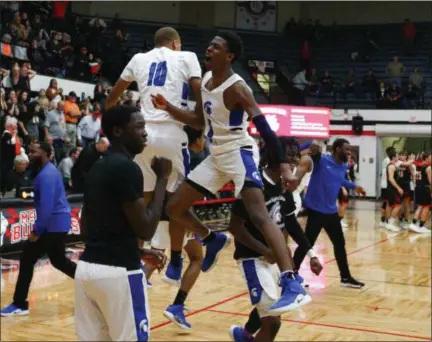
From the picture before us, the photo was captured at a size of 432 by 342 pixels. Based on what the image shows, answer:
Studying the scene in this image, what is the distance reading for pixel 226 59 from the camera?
4.12 metres

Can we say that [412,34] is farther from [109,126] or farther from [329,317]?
[109,126]

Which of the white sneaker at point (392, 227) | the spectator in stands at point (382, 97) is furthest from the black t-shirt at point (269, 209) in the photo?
the white sneaker at point (392, 227)

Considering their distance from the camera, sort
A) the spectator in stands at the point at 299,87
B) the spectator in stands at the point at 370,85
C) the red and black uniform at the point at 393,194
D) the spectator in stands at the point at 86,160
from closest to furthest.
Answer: the spectator in stands at the point at 86,160
the spectator in stands at the point at 370,85
the red and black uniform at the point at 393,194
the spectator in stands at the point at 299,87

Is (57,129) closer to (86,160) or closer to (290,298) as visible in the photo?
(86,160)

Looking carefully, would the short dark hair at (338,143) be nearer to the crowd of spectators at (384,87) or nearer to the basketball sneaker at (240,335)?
the crowd of spectators at (384,87)

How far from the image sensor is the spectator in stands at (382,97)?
8805 mm

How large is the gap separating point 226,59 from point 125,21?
18.2m

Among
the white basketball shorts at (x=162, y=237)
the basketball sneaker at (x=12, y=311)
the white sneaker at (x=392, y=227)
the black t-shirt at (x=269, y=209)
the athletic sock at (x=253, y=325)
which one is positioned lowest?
the white sneaker at (x=392, y=227)

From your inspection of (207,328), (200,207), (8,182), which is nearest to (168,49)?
(207,328)

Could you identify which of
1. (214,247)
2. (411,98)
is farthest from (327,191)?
(214,247)

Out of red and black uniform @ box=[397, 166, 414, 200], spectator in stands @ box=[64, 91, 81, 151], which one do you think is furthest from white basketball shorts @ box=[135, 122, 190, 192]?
red and black uniform @ box=[397, 166, 414, 200]

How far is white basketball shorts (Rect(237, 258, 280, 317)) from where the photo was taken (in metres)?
4.38

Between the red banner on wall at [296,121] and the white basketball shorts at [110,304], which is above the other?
the red banner on wall at [296,121]

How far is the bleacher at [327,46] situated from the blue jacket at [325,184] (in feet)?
7.16
